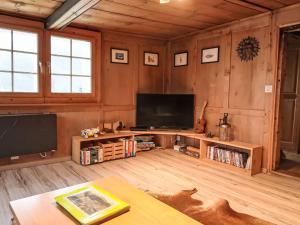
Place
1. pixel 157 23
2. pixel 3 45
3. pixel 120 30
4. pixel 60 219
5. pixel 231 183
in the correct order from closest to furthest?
pixel 60 219
pixel 231 183
pixel 3 45
pixel 157 23
pixel 120 30

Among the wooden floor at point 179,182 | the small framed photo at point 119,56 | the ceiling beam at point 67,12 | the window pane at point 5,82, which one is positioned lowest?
the wooden floor at point 179,182

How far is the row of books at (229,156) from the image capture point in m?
3.53

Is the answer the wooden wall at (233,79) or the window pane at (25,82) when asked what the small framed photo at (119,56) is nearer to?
the wooden wall at (233,79)

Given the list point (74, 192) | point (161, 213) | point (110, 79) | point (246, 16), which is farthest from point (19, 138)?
point (246, 16)

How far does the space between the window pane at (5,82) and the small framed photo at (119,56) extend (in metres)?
1.70

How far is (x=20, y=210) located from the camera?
1579 mm

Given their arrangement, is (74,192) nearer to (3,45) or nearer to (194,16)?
(3,45)

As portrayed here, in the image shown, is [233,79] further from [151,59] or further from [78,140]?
[78,140]

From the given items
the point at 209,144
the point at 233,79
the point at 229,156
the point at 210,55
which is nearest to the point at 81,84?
the point at 210,55

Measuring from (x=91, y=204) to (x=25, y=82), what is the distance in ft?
8.72

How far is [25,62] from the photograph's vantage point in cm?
357

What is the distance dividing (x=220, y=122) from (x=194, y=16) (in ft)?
5.57

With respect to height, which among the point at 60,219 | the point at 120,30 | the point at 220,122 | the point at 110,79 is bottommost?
the point at 60,219

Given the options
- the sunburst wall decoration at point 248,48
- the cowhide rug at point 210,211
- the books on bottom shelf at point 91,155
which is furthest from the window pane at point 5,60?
the sunburst wall decoration at point 248,48
